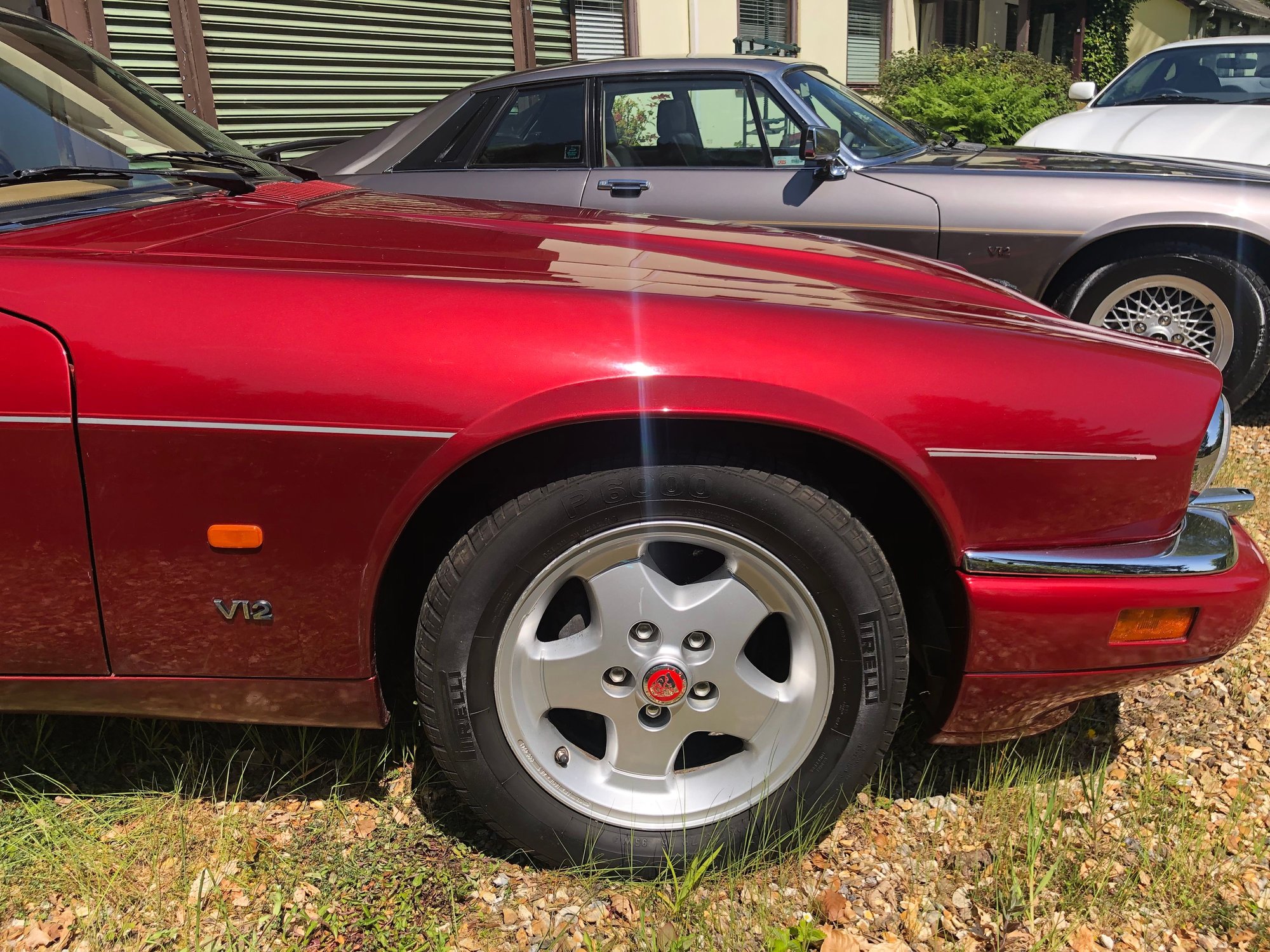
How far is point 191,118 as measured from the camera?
2.72 meters

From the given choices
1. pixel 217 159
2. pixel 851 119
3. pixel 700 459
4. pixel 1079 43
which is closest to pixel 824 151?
pixel 851 119

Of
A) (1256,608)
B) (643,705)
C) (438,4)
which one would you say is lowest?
(643,705)

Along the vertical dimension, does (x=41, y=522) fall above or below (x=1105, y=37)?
below

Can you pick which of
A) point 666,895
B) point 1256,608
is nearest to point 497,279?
point 666,895

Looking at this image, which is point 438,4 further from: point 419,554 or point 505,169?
point 419,554

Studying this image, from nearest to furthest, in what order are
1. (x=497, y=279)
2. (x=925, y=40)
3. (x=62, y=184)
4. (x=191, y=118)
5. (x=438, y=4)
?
1. (x=497, y=279)
2. (x=62, y=184)
3. (x=191, y=118)
4. (x=438, y=4)
5. (x=925, y=40)

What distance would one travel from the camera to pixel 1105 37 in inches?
787

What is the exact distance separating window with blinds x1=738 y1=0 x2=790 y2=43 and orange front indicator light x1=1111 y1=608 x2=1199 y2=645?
1101 centimetres

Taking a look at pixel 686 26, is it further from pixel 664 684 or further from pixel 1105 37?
pixel 1105 37

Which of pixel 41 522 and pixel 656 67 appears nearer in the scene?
pixel 41 522

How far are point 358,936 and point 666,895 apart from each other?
1.78 ft

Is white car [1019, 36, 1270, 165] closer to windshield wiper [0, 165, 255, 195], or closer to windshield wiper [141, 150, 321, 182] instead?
windshield wiper [141, 150, 321, 182]

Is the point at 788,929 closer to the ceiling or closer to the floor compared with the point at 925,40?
closer to the floor

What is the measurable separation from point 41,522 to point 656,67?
3.86 metres
